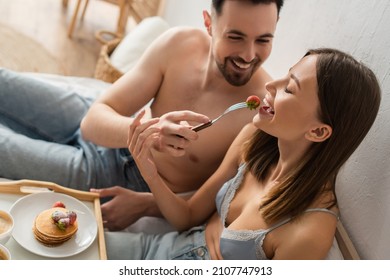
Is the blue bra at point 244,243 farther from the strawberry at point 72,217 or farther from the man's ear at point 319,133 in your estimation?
the strawberry at point 72,217

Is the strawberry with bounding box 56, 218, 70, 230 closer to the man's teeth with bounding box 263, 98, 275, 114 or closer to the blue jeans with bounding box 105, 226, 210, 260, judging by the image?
the blue jeans with bounding box 105, 226, 210, 260

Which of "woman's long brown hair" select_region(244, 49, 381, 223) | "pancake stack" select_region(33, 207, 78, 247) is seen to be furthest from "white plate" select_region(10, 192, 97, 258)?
"woman's long brown hair" select_region(244, 49, 381, 223)

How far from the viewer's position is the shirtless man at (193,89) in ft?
3.76

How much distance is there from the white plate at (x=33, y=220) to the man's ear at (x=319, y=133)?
→ 52 cm

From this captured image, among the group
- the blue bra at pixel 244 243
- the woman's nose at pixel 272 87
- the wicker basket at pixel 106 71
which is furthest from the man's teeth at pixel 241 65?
the wicker basket at pixel 106 71

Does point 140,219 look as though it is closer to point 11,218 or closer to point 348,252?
point 11,218

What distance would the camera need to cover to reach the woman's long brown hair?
843 millimetres

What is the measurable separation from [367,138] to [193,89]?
0.55 m

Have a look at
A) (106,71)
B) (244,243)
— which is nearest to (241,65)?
(244,243)

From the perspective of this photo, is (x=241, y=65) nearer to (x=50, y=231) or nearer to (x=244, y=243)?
(x=244, y=243)

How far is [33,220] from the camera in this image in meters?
0.97

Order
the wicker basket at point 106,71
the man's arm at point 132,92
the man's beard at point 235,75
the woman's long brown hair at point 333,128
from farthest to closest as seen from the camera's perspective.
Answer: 1. the wicker basket at point 106,71
2. the man's arm at point 132,92
3. the man's beard at point 235,75
4. the woman's long brown hair at point 333,128

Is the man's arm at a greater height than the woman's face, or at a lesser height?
lesser
